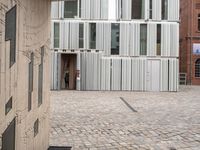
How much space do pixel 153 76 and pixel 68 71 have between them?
749 cm

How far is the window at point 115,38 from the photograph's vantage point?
35.6 meters

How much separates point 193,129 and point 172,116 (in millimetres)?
3563

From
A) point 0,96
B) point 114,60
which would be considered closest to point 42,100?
point 0,96

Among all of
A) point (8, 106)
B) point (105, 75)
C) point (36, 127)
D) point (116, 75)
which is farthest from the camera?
point (116, 75)

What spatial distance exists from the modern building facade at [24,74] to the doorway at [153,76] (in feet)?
90.6

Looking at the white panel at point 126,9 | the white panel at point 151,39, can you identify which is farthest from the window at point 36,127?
the white panel at point 126,9

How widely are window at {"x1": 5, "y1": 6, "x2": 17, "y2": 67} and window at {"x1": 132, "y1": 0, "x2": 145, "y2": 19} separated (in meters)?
31.4

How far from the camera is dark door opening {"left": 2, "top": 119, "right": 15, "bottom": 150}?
4.88 metres

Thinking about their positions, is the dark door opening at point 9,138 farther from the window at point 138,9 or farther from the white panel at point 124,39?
the window at point 138,9

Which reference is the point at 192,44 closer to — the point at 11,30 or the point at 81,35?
the point at 81,35

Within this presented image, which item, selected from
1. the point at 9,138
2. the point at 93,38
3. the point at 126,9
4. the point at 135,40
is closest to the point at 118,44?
the point at 135,40

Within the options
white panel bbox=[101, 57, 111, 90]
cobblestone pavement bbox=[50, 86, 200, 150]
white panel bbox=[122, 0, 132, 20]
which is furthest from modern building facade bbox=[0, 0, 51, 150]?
white panel bbox=[122, 0, 132, 20]

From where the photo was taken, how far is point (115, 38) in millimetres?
35688

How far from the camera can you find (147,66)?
117ft
